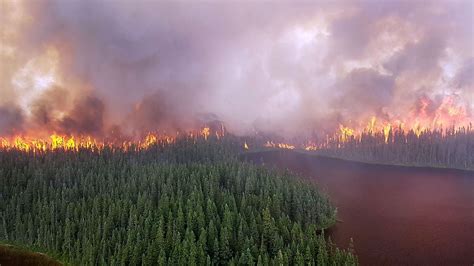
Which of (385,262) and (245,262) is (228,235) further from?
(385,262)

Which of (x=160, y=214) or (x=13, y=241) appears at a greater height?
(x=160, y=214)

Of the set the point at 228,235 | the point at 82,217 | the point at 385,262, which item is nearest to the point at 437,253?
the point at 385,262

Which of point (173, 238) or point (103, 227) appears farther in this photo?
point (103, 227)

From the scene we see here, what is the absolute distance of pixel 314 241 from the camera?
6201 inches

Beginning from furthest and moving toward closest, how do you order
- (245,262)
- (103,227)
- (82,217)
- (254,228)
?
1. (82,217)
2. (103,227)
3. (254,228)
4. (245,262)

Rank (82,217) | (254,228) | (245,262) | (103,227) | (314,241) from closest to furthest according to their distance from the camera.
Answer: (245,262) → (314,241) → (254,228) → (103,227) → (82,217)

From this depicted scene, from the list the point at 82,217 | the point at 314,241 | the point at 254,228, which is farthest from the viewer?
the point at 82,217

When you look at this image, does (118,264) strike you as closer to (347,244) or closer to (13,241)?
(13,241)

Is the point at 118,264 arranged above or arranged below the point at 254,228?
below

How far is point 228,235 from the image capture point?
161250 millimetres

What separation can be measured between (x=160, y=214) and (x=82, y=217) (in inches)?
1608

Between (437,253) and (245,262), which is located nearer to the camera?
(245,262)

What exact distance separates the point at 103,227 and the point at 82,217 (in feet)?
75.5

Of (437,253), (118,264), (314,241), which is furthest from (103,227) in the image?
(437,253)
